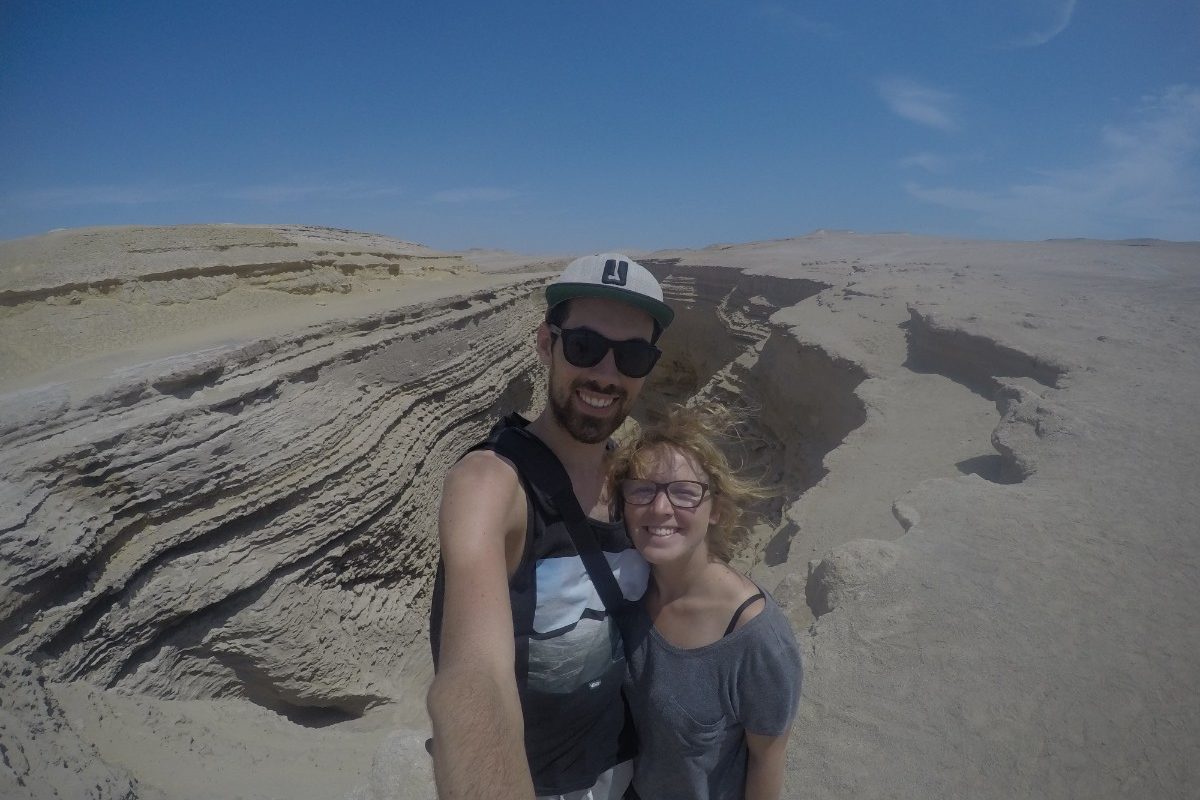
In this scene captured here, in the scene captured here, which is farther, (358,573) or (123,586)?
(358,573)

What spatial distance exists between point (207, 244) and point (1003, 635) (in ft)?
28.6

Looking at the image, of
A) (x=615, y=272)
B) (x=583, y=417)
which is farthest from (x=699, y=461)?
(x=615, y=272)

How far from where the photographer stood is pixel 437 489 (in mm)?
6348

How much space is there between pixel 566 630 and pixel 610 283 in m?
0.88

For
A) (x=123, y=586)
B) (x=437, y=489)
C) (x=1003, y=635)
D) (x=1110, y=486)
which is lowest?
(x=437, y=489)

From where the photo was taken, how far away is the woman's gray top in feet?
4.63

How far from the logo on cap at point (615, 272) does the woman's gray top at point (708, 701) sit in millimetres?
876

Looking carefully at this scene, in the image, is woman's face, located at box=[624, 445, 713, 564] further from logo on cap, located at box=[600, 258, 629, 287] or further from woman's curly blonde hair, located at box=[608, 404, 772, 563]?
logo on cap, located at box=[600, 258, 629, 287]

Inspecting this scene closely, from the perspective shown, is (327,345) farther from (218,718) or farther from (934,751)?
(934,751)

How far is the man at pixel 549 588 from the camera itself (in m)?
1.11

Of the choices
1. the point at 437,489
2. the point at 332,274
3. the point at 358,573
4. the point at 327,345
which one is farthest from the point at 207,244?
the point at 358,573

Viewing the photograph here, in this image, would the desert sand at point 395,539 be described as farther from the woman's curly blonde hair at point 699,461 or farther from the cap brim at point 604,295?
the cap brim at point 604,295

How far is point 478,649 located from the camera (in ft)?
4.01

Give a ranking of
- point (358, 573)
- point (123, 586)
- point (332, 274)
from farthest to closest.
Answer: point (332, 274)
point (358, 573)
point (123, 586)
